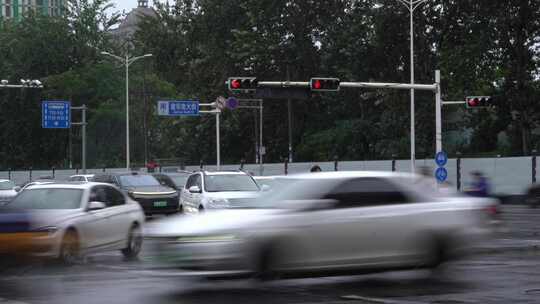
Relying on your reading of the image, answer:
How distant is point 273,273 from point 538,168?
3568cm

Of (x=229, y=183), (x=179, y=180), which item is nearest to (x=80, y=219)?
(x=229, y=183)

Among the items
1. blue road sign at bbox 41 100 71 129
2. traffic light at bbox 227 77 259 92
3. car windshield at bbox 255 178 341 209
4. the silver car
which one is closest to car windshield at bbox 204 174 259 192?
the silver car

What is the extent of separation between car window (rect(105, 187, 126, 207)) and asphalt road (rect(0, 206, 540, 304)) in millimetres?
1517

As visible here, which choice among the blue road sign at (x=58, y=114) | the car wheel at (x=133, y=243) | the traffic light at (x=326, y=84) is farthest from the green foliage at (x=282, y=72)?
the car wheel at (x=133, y=243)

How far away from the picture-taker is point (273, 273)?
1431 cm

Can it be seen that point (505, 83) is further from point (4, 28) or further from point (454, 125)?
point (4, 28)

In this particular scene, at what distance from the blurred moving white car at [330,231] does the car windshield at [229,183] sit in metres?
14.0

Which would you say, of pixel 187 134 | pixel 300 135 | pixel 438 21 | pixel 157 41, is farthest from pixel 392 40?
pixel 157 41

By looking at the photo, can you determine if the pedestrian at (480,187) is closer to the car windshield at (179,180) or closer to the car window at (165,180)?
the car window at (165,180)

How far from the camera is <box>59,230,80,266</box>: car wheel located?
714 inches

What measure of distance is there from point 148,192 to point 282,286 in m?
21.5

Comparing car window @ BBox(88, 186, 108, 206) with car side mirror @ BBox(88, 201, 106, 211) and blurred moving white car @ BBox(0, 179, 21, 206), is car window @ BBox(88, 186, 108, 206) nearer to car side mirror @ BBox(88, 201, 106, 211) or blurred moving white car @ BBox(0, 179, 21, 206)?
car side mirror @ BBox(88, 201, 106, 211)

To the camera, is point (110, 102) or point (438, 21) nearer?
point (438, 21)

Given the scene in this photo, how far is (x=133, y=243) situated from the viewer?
20391mm
